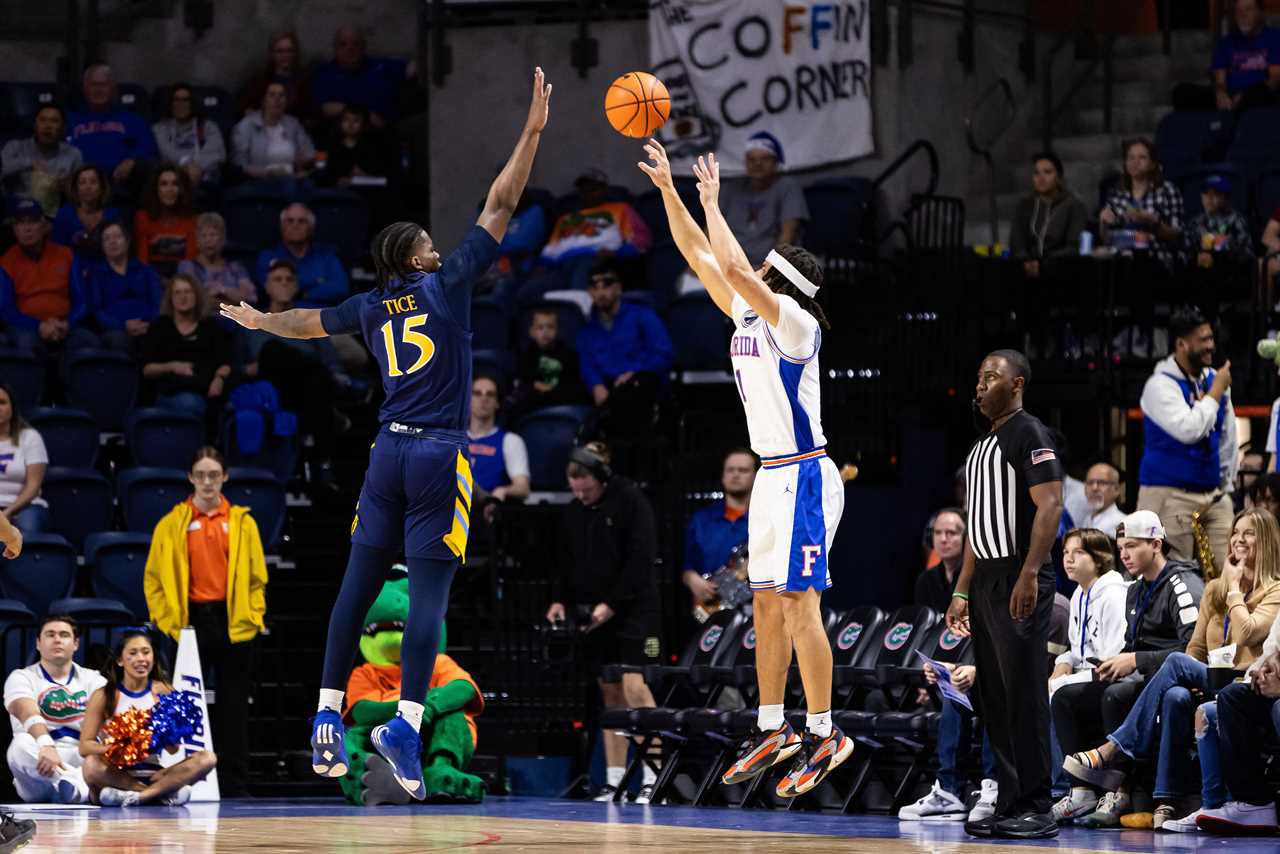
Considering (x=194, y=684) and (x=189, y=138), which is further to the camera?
(x=189, y=138)

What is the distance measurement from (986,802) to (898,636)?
83.4 inches

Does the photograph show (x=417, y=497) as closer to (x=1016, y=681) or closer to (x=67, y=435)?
(x=1016, y=681)

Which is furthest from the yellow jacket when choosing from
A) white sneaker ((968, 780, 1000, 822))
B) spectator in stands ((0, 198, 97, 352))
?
white sneaker ((968, 780, 1000, 822))

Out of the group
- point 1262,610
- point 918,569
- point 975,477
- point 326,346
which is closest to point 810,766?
point 975,477

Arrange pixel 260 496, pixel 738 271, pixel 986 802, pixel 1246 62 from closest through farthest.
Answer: pixel 738 271 → pixel 986 802 → pixel 260 496 → pixel 1246 62

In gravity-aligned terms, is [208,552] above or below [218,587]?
above

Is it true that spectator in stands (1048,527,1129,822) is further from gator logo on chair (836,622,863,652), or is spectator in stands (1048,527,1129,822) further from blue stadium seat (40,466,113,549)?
blue stadium seat (40,466,113,549)

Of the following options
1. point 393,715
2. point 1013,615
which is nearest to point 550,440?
point 393,715

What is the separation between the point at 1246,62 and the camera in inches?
666

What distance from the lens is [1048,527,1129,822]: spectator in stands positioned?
11211 millimetres

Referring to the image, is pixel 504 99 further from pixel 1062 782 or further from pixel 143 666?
pixel 1062 782

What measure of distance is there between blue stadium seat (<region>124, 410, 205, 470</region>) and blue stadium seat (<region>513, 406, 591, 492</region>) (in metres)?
2.28

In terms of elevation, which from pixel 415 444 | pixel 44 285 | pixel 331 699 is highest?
pixel 44 285

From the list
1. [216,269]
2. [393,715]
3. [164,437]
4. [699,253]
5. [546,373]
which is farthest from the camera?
[216,269]
